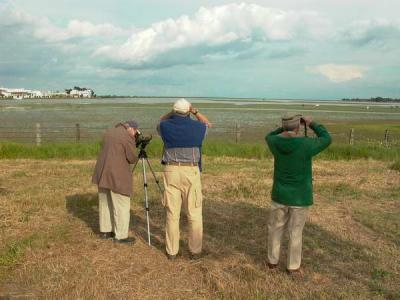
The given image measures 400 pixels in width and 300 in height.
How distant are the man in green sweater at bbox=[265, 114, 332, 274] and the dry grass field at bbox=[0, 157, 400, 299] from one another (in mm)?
599

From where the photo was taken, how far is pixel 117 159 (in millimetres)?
6000

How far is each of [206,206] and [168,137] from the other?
3.29 meters

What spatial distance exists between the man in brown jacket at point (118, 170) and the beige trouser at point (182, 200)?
0.73 meters

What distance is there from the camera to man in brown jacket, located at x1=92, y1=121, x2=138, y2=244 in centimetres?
598

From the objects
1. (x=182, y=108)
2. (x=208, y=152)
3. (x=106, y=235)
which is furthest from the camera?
(x=208, y=152)

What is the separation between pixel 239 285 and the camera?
189 inches

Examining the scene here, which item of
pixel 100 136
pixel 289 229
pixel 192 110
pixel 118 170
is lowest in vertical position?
pixel 100 136

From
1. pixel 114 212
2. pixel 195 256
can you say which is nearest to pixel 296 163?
pixel 195 256

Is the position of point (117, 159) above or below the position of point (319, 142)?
below

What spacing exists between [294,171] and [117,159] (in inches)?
91.0

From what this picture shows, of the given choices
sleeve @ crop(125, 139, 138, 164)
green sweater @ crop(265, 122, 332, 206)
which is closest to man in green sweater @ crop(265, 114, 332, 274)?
green sweater @ crop(265, 122, 332, 206)

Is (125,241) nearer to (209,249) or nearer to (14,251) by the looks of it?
(209,249)

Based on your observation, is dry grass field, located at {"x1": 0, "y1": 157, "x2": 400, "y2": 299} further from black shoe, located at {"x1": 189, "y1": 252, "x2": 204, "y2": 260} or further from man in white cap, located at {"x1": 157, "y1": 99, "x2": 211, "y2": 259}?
man in white cap, located at {"x1": 157, "y1": 99, "x2": 211, "y2": 259}

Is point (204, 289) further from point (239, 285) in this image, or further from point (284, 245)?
point (284, 245)
